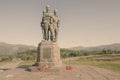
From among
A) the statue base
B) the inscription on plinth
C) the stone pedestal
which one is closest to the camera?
the statue base

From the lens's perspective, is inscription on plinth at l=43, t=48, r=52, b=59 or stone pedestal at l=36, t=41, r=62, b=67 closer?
stone pedestal at l=36, t=41, r=62, b=67

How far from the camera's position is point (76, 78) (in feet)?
49.3

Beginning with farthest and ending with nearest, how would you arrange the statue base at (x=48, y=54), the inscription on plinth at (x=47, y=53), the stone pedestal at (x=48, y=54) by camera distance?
the inscription on plinth at (x=47, y=53)
the stone pedestal at (x=48, y=54)
the statue base at (x=48, y=54)

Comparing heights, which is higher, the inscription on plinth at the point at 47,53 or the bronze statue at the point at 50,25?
the bronze statue at the point at 50,25

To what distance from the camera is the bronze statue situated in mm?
21297

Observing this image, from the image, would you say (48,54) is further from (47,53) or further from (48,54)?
(47,53)

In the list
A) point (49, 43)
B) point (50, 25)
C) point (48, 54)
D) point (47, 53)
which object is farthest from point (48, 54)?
point (50, 25)

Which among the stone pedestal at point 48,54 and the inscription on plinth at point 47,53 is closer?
the stone pedestal at point 48,54

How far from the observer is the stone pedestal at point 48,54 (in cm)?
2022

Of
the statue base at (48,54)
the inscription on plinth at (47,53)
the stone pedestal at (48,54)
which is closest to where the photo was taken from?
the statue base at (48,54)

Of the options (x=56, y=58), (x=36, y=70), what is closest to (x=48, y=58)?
(x=56, y=58)

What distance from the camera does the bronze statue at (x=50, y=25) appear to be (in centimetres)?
2130

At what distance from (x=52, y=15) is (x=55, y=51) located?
11.9 feet

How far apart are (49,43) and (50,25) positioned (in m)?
1.84
